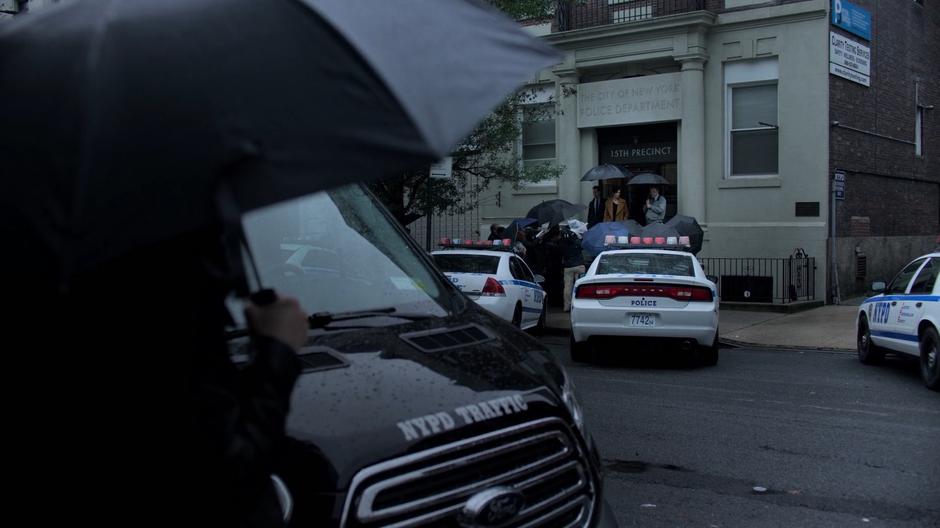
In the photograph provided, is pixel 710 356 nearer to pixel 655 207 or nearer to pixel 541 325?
pixel 541 325

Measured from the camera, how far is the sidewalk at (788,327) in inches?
570

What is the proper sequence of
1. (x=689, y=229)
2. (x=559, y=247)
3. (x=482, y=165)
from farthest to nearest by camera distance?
(x=559, y=247) < (x=482, y=165) < (x=689, y=229)

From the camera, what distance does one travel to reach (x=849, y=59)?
2044 cm

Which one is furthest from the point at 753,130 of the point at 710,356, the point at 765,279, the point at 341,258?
the point at 341,258

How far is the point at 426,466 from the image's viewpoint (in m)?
2.56

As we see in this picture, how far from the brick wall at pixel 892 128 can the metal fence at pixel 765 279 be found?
5.03 ft

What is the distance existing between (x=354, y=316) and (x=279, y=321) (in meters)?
1.38

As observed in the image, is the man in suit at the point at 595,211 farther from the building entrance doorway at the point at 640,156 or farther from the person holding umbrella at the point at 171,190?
the person holding umbrella at the point at 171,190

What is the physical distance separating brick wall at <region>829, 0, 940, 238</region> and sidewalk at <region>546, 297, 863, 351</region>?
3396 millimetres

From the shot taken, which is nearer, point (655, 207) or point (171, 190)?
point (171, 190)

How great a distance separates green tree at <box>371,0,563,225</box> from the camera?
16.4m

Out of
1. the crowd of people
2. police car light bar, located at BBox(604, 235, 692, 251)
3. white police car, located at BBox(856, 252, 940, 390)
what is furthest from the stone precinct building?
white police car, located at BBox(856, 252, 940, 390)

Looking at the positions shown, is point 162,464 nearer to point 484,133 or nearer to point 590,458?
point 590,458

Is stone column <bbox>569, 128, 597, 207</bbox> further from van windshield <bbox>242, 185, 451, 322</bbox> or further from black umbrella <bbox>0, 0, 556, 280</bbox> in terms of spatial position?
black umbrella <bbox>0, 0, 556, 280</bbox>
